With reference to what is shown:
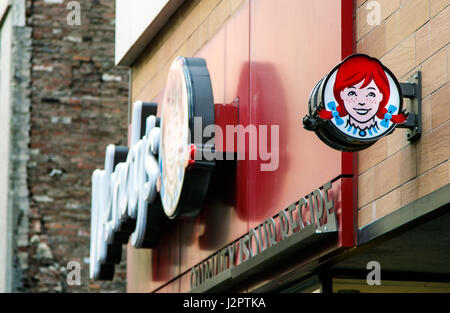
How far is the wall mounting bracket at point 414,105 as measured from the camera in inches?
293

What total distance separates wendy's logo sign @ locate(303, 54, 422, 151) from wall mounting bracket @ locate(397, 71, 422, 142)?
0.42 feet

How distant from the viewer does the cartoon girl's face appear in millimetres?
7363

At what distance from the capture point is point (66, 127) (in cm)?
1783

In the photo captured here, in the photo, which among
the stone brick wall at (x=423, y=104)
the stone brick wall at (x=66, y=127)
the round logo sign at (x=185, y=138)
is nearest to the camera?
the stone brick wall at (x=423, y=104)

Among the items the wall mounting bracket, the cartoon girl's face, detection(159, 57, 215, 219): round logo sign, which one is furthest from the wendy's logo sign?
detection(159, 57, 215, 219): round logo sign

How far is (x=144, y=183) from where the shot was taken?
39.7 feet

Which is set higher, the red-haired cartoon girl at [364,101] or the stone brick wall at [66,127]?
the stone brick wall at [66,127]

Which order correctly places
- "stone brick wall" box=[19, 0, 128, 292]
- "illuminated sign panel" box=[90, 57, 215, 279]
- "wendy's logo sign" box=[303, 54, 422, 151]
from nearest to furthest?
"wendy's logo sign" box=[303, 54, 422, 151] < "illuminated sign panel" box=[90, 57, 215, 279] < "stone brick wall" box=[19, 0, 128, 292]

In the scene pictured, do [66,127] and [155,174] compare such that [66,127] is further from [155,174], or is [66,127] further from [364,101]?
[364,101]

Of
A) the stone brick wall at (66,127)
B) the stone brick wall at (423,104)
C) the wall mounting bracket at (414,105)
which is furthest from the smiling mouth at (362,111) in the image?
the stone brick wall at (66,127)

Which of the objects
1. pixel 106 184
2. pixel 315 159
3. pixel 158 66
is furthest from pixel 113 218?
pixel 315 159

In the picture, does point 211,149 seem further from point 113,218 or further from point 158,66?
point 158,66

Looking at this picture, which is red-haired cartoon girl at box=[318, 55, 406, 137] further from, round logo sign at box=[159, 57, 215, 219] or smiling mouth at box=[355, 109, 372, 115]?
round logo sign at box=[159, 57, 215, 219]

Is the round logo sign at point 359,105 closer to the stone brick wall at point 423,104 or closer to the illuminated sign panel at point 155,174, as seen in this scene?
the stone brick wall at point 423,104
